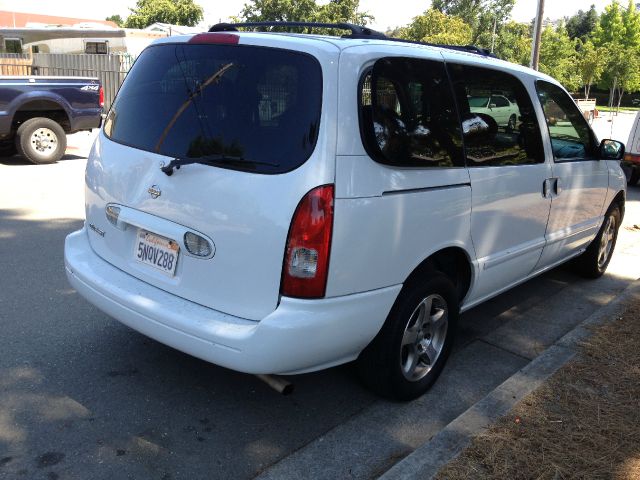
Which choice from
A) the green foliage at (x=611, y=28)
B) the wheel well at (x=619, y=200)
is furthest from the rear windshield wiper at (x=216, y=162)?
the green foliage at (x=611, y=28)

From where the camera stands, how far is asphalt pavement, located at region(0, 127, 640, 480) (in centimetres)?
286

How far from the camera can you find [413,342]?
3.40 metres

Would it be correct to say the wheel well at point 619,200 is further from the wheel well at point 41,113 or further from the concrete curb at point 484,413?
the wheel well at point 41,113

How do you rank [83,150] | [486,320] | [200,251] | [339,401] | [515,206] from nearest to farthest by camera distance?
[200,251], [339,401], [515,206], [486,320], [83,150]

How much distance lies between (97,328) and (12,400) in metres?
0.95

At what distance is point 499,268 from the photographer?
398cm

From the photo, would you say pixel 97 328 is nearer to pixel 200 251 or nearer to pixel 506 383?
pixel 200 251

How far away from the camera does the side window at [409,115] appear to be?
288cm

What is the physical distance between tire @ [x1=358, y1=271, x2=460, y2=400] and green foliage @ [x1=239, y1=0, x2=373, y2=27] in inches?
2036

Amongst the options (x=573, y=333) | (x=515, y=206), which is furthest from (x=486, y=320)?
(x=515, y=206)

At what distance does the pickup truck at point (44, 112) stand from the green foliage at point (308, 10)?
44.2 metres

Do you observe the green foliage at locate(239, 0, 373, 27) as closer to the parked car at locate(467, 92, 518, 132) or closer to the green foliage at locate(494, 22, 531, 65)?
the green foliage at locate(494, 22, 531, 65)

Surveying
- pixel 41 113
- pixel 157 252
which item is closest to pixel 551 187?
pixel 157 252

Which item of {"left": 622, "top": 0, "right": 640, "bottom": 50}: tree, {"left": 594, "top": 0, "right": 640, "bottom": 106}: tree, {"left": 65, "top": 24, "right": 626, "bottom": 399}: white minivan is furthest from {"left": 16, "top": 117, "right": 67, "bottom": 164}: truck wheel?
{"left": 622, "top": 0, "right": 640, "bottom": 50}: tree
